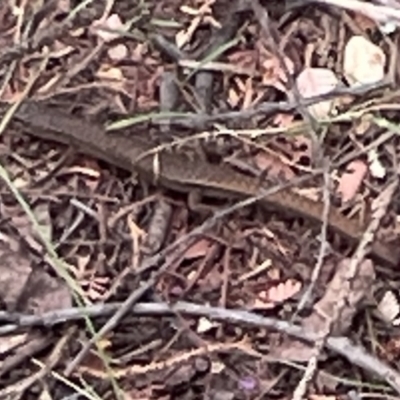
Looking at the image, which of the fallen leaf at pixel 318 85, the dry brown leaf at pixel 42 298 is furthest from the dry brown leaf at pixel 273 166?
the dry brown leaf at pixel 42 298

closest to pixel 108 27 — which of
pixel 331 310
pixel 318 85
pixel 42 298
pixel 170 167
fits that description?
pixel 170 167

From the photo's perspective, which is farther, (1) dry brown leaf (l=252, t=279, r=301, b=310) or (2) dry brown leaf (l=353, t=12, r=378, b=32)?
(2) dry brown leaf (l=353, t=12, r=378, b=32)

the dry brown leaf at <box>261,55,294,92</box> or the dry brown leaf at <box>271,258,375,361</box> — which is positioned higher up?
the dry brown leaf at <box>261,55,294,92</box>

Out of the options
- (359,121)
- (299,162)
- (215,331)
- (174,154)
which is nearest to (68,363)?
(215,331)

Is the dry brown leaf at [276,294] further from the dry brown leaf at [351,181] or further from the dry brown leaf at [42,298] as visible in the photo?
the dry brown leaf at [42,298]

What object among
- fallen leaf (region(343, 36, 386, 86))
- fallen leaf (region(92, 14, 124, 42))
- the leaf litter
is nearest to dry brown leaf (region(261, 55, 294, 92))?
the leaf litter

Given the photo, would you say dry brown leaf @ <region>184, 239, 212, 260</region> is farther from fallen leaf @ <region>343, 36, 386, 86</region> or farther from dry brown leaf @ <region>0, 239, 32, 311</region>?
fallen leaf @ <region>343, 36, 386, 86</region>
